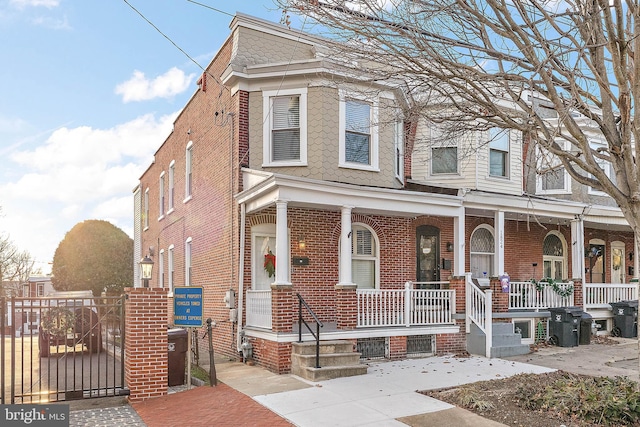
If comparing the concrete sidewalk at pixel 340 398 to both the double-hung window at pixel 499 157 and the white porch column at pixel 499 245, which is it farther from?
the double-hung window at pixel 499 157

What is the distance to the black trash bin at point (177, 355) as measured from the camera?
9.89 m

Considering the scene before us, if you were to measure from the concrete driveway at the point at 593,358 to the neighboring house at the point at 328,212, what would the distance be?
133 cm

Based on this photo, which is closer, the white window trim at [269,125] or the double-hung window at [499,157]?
the white window trim at [269,125]

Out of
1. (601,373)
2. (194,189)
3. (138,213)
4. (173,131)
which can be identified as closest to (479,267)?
(601,373)

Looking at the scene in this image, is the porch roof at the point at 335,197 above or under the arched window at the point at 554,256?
above

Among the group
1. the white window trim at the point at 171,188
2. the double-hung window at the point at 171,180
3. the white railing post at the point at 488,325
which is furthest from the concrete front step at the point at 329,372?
the double-hung window at the point at 171,180

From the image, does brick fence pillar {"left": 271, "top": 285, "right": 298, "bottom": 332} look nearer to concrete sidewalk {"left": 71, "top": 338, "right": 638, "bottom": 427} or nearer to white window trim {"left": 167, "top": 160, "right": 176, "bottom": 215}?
concrete sidewalk {"left": 71, "top": 338, "right": 638, "bottom": 427}

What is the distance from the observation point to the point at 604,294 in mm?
16375

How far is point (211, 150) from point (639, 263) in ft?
35.0

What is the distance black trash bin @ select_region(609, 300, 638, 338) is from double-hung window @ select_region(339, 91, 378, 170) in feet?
29.5

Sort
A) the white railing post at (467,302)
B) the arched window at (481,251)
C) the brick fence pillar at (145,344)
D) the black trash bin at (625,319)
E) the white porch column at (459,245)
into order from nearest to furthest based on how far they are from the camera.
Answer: the brick fence pillar at (145,344) < the white railing post at (467,302) < the white porch column at (459,245) < the black trash bin at (625,319) < the arched window at (481,251)

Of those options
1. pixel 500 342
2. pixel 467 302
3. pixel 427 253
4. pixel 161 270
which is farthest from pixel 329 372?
pixel 161 270

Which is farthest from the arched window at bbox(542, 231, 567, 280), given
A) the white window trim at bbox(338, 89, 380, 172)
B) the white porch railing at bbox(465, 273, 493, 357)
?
the white window trim at bbox(338, 89, 380, 172)

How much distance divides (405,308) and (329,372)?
10.4 feet
